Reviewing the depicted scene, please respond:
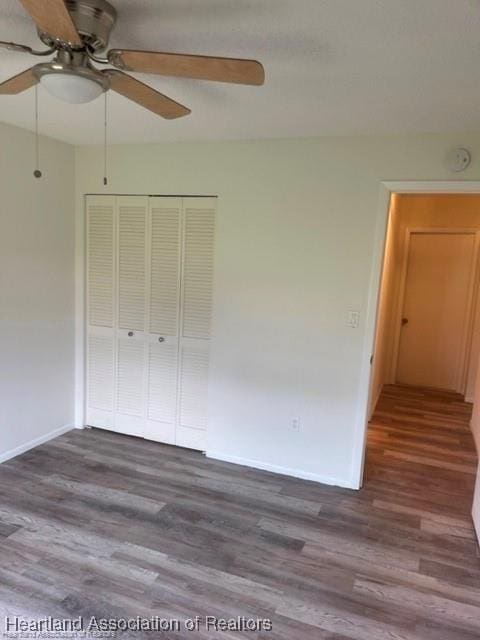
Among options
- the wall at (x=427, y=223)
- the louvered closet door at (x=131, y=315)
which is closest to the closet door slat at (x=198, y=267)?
the louvered closet door at (x=131, y=315)

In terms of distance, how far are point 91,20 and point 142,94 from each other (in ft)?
1.08

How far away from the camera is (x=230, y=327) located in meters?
3.36

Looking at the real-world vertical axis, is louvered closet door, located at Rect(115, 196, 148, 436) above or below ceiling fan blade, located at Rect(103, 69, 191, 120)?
below

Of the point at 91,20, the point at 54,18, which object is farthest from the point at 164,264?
the point at 54,18

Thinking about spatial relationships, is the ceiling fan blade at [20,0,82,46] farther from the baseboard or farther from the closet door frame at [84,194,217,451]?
the baseboard

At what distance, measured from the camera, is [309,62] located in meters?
1.81

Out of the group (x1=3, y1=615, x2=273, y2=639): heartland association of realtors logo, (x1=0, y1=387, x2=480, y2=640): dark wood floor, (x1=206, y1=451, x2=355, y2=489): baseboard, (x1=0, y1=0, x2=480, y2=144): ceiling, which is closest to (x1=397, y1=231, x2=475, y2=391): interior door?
(x1=0, y1=387, x2=480, y2=640): dark wood floor

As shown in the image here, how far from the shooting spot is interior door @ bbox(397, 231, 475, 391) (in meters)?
5.61

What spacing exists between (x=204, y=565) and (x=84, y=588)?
59 centimetres

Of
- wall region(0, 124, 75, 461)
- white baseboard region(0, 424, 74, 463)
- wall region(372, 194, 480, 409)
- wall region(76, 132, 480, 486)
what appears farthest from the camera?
wall region(372, 194, 480, 409)

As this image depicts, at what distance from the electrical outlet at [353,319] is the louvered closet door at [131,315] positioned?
166 centimetres

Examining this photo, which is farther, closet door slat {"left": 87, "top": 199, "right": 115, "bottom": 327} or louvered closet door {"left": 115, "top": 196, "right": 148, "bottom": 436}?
closet door slat {"left": 87, "top": 199, "right": 115, "bottom": 327}

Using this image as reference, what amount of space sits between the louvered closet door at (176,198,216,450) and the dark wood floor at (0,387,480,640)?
260 mm

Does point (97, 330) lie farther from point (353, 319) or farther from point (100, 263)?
point (353, 319)
